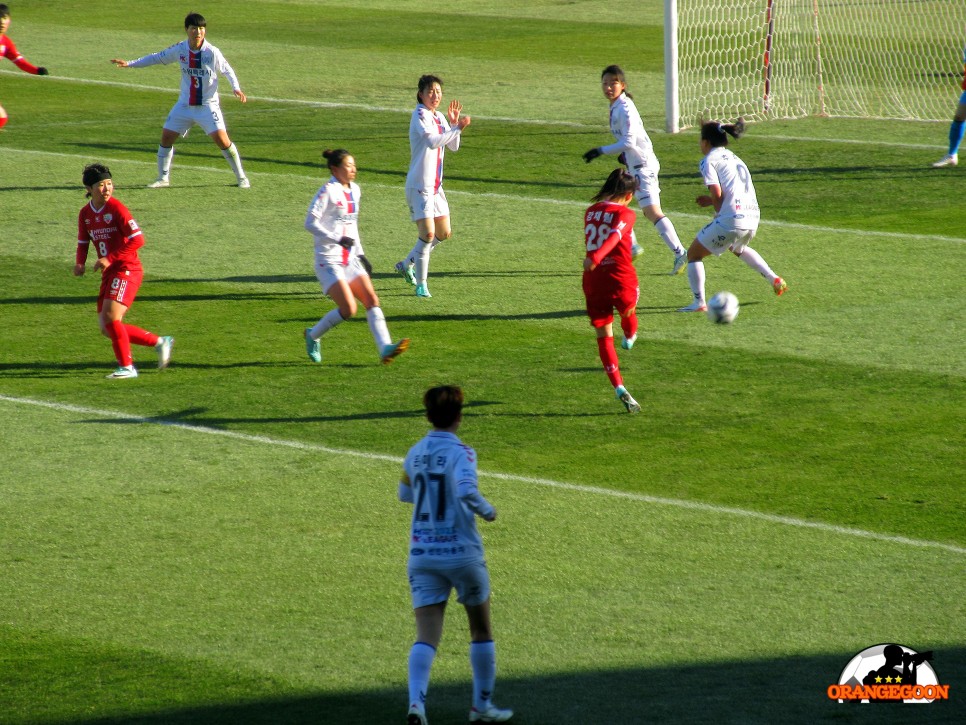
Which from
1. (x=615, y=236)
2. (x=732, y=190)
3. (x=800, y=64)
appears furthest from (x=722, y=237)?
(x=800, y=64)

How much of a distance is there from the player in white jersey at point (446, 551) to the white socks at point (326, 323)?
5914 millimetres

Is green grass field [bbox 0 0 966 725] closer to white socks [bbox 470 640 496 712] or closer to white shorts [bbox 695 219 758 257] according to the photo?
white socks [bbox 470 640 496 712]

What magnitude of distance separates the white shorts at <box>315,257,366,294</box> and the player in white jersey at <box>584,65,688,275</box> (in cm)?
404

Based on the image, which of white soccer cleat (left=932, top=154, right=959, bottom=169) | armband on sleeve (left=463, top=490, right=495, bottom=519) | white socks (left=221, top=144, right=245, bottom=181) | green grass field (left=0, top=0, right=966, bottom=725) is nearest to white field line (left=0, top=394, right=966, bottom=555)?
green grass field (left=0, top=0, right=966, bottom=725)

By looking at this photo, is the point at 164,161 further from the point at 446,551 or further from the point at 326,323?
the point at 446,551

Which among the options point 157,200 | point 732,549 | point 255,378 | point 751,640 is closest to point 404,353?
point 255,378

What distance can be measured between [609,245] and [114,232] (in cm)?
442

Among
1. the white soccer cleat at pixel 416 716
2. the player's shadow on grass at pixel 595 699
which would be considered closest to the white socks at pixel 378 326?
the player's shadow on grass at pixel 595 699

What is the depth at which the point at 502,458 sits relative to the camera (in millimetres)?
10781

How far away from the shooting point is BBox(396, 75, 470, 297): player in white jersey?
1486 centimetres

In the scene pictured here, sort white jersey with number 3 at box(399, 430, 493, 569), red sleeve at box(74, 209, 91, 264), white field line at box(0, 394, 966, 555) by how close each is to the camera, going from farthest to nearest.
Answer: red sleeve at box(74, 209, 91, 264) < white field line at box(0, 394, 966, 555) < white jersey with number 3 at box(399, 430, 493, 569)

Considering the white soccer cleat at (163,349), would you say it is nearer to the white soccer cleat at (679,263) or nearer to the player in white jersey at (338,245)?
the player in white jersey at (338,245)

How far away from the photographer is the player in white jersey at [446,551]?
684 centimetres

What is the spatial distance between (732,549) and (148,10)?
128 ft
